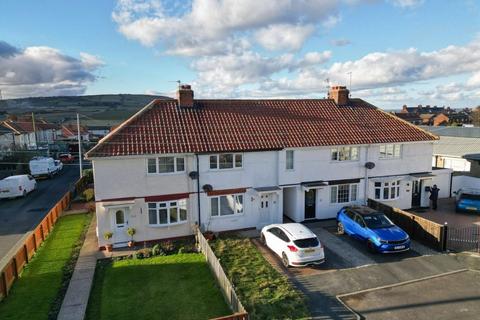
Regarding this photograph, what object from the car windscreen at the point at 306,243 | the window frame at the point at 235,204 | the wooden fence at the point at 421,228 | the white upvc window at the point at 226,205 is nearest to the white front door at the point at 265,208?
the window frame at the point at 235,204

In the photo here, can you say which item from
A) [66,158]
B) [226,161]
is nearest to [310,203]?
[226,161]

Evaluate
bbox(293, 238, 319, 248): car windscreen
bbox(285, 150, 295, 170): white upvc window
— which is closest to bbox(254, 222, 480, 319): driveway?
bbox(293, 238, 319, 248): car windscreen

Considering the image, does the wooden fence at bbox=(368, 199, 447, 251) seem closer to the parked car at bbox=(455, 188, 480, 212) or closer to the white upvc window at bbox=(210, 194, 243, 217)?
the parked car at bbox=(455, 188, 480, 212)

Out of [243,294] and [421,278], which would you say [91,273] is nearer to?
[243,294]

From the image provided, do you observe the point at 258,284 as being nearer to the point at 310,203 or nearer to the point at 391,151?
the point at 310,203

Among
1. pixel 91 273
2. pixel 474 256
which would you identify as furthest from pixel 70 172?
pixel 474 256

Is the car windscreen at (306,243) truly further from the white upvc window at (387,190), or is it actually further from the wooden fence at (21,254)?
the wooden fence at (21,254)
